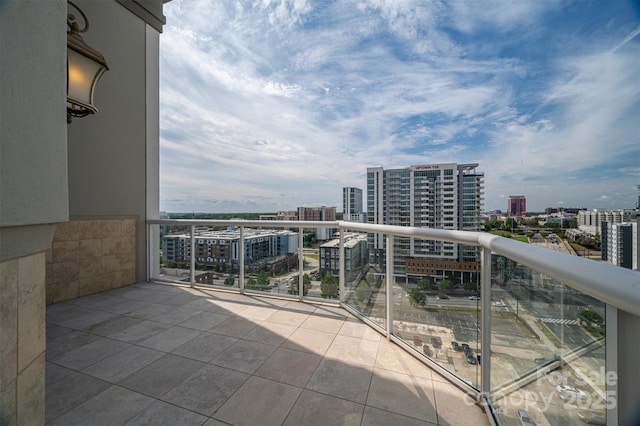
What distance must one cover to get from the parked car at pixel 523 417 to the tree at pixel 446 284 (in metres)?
0.82

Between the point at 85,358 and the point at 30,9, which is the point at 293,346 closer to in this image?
the point at 85,358

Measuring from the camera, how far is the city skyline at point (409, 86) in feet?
11.0

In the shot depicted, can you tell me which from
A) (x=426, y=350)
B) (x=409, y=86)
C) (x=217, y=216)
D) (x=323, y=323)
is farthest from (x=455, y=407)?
(x=409, y=86)

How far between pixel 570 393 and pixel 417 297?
1.40 m

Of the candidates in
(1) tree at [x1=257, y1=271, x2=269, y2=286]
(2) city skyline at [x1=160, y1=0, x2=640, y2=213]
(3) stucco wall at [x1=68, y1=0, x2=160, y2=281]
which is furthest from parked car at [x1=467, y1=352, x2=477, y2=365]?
(3) stucco wall at [x1=68, y1=0, x2=160, y2=281]

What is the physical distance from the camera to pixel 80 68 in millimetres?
1731

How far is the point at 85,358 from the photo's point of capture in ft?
7.79

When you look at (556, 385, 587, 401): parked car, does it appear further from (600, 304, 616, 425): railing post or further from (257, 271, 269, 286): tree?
(257, 271, 269, 286): tree

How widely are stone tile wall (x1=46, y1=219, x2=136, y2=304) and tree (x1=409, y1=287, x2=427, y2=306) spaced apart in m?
5.18

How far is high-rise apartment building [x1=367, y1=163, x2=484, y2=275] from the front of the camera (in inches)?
201

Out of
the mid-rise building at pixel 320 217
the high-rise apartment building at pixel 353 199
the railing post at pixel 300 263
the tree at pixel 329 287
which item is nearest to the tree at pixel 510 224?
the mid-rise building at pixel 320 217

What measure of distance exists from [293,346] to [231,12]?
7.10 metres

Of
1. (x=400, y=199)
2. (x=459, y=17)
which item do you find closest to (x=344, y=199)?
(x=400, y=199)

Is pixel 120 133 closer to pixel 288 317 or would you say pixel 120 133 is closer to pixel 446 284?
pixel 288 317
